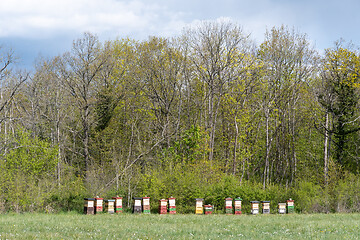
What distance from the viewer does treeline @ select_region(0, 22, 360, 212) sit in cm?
2692

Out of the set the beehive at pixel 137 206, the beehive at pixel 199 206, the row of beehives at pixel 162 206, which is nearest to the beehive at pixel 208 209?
the row of beehives at pixel 162 206

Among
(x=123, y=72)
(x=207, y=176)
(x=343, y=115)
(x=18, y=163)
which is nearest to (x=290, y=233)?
(x=207, y=176)

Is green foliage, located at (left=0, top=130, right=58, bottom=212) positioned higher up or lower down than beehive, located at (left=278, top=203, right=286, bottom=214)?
higher up

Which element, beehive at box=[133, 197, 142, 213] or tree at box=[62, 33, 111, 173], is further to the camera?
tree at box=[62, 33, 111, 173]

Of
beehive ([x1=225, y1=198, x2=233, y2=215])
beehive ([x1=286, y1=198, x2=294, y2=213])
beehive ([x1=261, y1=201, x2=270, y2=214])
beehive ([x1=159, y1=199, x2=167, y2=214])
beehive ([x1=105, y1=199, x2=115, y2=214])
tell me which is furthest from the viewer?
beehive ([x1=286, y1=198, x2=294, y2=213])

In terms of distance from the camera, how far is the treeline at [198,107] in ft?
88.3

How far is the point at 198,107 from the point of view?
34.2 meters

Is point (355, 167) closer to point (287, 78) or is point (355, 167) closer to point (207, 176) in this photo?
point (287, 78)

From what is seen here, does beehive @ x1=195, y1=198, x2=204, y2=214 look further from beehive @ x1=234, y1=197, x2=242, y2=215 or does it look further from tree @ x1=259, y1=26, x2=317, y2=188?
tree @ x1=259, y1=26, x2=317, y2=188

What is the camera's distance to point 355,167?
28.6 meters

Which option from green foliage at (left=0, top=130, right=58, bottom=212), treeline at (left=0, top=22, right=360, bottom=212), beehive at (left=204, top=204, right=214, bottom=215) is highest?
treeline at (left=0, top=22, right=360, bottom=212)

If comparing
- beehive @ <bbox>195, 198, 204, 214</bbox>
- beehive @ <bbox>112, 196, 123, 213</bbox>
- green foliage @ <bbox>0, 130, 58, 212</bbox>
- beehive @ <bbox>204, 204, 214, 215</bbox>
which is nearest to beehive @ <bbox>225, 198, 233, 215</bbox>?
beehive @ <bbox>204, 204, 214, 215</bbox>

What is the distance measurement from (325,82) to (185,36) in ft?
39.8

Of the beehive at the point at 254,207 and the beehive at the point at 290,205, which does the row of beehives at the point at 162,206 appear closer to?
the beehive at the point at 254,207
